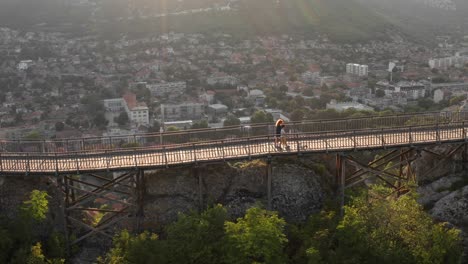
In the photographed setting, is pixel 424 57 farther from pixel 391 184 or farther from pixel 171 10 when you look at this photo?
pixel 391 184

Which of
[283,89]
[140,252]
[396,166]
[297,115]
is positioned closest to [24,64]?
[283,89]

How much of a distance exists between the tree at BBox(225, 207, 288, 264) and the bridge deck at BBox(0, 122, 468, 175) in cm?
318

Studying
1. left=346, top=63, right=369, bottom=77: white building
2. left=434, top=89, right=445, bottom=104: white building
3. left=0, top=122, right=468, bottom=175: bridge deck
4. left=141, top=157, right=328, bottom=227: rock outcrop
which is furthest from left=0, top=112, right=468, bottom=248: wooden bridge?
left=346, top=63, right=369, bottom=77: white building

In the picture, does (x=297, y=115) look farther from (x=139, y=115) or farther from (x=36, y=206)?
(x=36, y=206)

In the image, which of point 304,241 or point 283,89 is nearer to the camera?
point 304,241

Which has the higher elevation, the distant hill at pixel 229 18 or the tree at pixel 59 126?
the distant hill at pixel 229 18

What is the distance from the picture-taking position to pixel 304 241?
1830 cm

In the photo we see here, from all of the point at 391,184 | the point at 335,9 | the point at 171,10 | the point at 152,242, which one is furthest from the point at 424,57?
the point at 152,242

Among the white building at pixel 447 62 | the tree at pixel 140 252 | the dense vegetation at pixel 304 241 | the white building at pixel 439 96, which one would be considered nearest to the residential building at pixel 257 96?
the white building at pixel 439 96

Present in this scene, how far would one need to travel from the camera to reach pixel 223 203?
19.9m

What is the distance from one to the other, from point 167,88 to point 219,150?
75587 mm

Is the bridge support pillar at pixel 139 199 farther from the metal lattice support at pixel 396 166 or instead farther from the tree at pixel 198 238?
the metal lattice support at pixel 396 166

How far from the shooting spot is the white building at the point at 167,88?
93319 millimetres

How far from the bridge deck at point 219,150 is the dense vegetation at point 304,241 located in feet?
8.79
